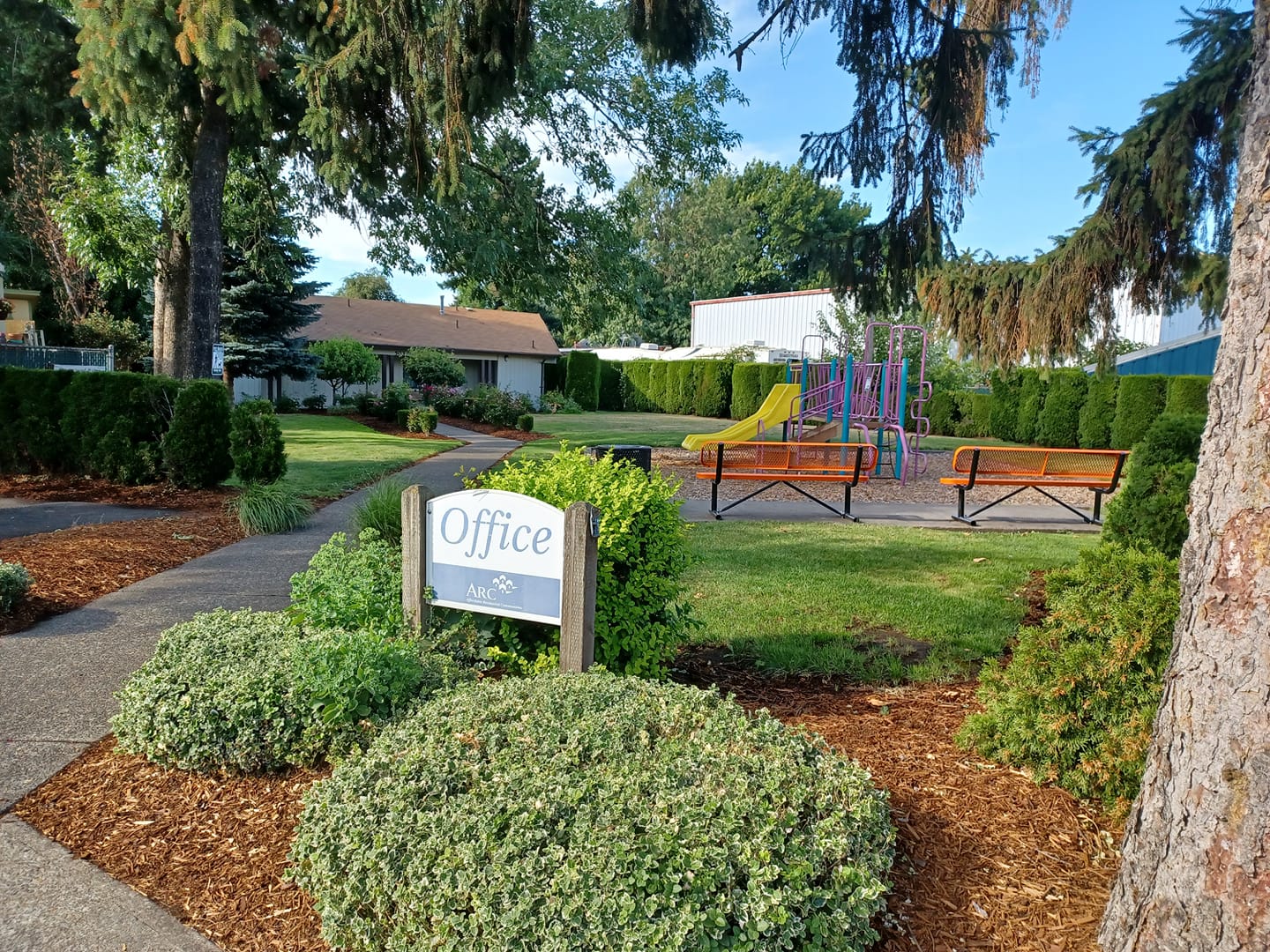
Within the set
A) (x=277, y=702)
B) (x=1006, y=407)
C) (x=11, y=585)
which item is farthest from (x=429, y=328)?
(x=277, y=702)

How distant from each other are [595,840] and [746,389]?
32.3 m

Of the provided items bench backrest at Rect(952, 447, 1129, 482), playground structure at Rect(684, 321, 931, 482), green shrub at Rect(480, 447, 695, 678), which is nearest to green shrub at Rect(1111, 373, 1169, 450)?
playground structure at Rect(684, 321, 931, 482)

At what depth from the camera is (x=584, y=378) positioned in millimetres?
40250

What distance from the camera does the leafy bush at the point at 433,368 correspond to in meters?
31.0

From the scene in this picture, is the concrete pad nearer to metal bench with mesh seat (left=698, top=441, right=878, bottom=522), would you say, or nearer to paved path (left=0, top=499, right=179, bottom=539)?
paved path (left=0, top=499, right=179, bottom=539)

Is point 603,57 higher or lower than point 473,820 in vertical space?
higher

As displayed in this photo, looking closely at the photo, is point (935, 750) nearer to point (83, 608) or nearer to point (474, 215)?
point (83, 608)

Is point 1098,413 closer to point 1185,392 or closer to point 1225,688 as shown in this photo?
Result: point 1185,392

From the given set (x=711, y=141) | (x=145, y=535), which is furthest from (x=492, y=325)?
(x=145, y=535)

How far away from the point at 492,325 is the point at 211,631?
40.0 m

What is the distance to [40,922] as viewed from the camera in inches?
94.7

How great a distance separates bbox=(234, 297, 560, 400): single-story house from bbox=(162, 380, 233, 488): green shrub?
944 inches

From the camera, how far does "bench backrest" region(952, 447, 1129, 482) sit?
32.1 feet

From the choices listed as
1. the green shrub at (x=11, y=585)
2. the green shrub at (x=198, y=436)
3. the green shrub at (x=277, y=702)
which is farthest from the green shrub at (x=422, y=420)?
the green shrub at (x=277, y=702)
